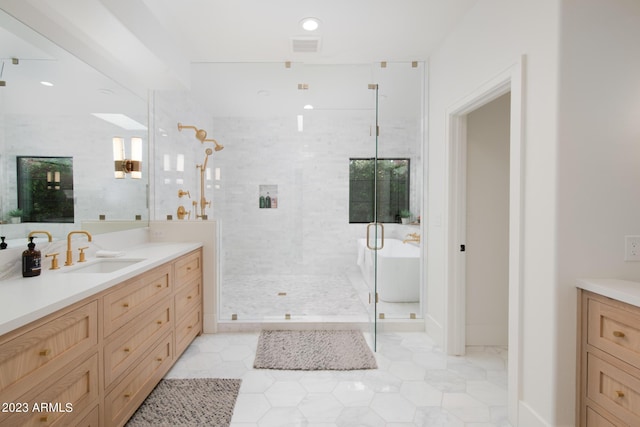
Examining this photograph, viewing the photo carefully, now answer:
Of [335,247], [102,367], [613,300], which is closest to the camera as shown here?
[613,300]

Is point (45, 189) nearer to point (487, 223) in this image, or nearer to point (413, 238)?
point (413, 238)

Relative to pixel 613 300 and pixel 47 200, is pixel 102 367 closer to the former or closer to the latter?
pixel 47 200

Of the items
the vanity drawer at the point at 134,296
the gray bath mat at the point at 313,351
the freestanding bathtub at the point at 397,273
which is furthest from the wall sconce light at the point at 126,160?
the freestanding bathtub at the point at 397,273

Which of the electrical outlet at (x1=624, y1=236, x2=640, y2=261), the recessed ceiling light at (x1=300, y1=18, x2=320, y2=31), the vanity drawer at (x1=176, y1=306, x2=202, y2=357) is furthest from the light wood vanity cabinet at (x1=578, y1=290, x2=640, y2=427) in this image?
the vanity drawer at (x1=176, y1=306, x2=202, y2=357)

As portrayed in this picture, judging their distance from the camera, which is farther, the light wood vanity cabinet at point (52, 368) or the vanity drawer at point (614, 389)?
the vanity drawer at point (614, 389)

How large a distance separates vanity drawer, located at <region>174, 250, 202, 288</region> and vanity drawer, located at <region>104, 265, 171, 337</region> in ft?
0.61

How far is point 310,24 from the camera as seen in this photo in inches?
99.3

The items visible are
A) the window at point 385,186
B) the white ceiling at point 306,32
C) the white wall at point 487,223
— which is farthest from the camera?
the window at point 385,186

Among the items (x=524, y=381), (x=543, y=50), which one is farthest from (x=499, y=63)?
(x=524, y=381)

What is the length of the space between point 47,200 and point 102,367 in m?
1.09

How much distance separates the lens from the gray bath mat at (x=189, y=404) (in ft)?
6.12

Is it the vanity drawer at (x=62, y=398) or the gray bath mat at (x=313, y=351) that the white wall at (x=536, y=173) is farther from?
the vanity drawer at (x=62, y=398)

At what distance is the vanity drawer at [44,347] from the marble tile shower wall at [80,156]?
0.76 m

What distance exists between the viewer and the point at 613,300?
139cm
